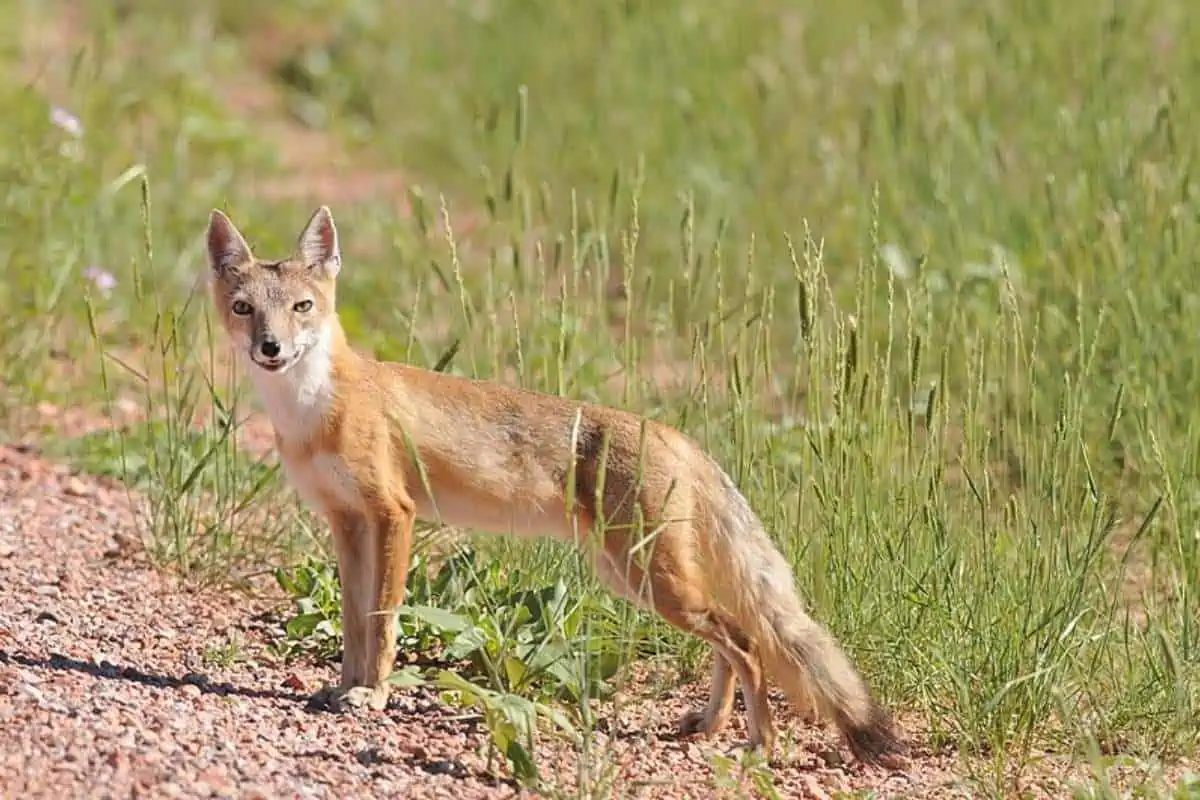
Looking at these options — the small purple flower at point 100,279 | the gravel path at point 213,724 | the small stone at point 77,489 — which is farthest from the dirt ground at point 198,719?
the small purple flower at point 100,279

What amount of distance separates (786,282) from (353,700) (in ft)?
14.2

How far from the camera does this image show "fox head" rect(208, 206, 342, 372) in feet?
16.4

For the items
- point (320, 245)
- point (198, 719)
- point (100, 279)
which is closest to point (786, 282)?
point (100, 279)

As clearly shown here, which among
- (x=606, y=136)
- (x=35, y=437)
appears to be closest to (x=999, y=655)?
(x=35, y=437)

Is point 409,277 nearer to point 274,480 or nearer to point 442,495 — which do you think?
point 274,480

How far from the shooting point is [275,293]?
512cm

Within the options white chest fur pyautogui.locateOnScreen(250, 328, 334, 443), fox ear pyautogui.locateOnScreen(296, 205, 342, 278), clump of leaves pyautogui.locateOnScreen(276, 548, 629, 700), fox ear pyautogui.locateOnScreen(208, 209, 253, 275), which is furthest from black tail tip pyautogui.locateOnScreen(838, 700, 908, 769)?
fox ear pyautogui.locateOnScreen(208, 209, 253, 275)

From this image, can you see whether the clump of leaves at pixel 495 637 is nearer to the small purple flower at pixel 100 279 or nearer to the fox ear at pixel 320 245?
the fox ear at pixel 320 245

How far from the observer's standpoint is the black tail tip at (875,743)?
4762 mm

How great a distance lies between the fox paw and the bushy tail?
877 mm

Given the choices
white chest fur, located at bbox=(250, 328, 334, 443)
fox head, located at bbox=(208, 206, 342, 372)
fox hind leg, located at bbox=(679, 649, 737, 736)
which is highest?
fox head, located at bbox=(208, 206, 342, 372)

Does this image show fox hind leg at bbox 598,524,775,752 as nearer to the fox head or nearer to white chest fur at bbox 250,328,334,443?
white chest fur at bbox 250,328,334,443

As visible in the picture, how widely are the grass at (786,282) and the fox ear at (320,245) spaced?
1.27 feet

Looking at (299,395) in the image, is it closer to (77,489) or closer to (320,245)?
(320,245)
